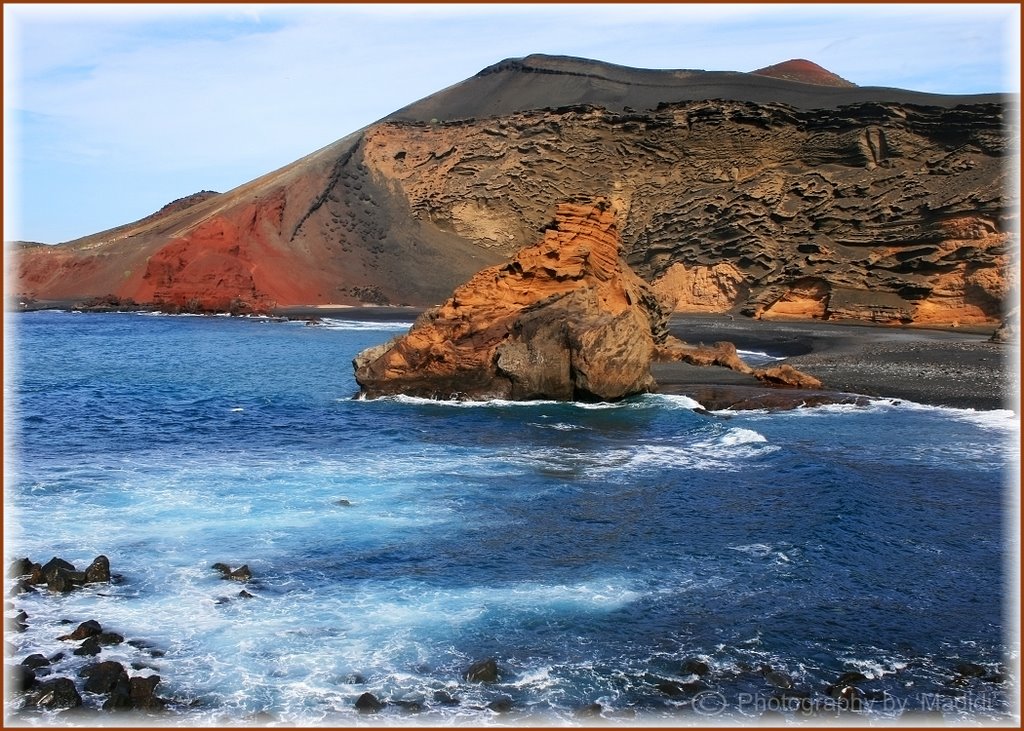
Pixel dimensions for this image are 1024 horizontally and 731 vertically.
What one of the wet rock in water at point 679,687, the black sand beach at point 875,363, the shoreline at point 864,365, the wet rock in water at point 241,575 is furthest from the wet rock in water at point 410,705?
the black sand beach at point 875,363

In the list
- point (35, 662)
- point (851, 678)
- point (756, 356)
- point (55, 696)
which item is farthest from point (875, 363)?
point (55, 696)

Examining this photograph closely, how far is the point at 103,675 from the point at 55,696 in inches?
17.9

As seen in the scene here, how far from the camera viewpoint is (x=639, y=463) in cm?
1905

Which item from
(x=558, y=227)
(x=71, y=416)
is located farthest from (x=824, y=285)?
(x=71, y=416)

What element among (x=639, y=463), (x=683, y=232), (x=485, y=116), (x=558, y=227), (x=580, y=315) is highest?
(x=485, y=116)

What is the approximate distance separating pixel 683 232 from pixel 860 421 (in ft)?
137

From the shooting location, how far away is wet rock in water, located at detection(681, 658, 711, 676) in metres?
9.93

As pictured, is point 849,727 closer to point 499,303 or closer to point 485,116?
point 499,303

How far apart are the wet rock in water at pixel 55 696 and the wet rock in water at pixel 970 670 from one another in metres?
8.87

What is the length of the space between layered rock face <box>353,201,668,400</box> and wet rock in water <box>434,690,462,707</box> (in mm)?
16180

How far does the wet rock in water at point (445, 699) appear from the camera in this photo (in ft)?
30.7

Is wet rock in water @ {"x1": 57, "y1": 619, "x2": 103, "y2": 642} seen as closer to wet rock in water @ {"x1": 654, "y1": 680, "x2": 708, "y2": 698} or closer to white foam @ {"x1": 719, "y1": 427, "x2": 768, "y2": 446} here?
wet rock in water @ {"x1": 654, "y1": 680, "x2": 708, "y2": 698}

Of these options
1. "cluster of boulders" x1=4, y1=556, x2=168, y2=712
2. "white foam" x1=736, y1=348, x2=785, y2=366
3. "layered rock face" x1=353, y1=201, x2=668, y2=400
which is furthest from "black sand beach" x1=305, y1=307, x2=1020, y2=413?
"cluster of boulders" x1=4, y1=556, x2=168, y2=712

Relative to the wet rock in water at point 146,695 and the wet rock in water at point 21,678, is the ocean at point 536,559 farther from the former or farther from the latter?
the wet rock in water at point 21,678
